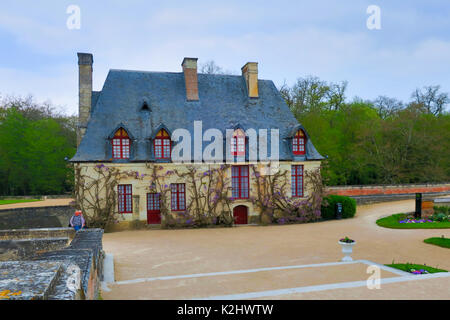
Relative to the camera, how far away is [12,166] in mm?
32875

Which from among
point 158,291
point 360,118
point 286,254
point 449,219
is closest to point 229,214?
point 286,254

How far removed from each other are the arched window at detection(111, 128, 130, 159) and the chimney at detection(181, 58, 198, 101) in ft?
15.7

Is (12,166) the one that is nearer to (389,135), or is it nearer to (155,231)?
(155,231)

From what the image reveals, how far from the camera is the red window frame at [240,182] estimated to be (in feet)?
64.2

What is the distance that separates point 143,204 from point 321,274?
490 inches

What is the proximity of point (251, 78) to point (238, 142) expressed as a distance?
468cm

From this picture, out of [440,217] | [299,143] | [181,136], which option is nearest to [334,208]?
[299,143]

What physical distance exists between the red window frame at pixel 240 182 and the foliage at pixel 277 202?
1.35ft

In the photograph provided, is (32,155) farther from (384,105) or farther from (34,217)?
(384,105)

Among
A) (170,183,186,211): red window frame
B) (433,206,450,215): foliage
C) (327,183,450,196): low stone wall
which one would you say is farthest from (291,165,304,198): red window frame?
(327,183,450,196): low stone wall

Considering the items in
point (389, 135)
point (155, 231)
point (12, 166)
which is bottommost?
point (155, 231)

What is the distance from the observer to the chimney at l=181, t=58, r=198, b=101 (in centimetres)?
2084

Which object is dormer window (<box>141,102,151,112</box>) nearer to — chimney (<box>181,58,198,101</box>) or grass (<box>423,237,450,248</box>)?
chimney (<box>181,58,198,101</box>)
